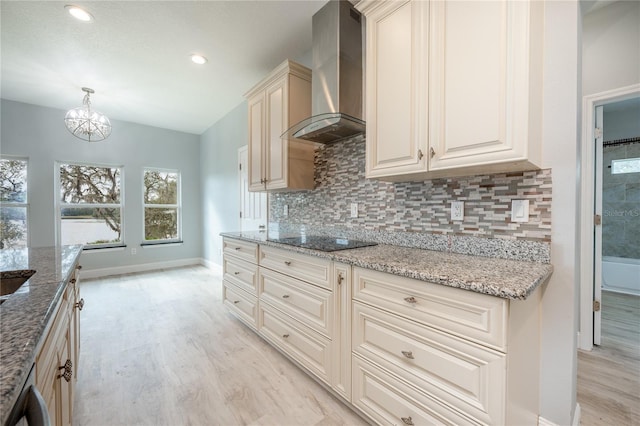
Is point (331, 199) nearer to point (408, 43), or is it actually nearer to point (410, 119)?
point (410, 119)

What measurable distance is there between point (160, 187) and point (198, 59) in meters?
3.20

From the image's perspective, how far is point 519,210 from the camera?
55.4 inches

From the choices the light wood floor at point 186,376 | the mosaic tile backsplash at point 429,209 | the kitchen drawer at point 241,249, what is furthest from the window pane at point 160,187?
the mosaic tile backsplash at point 429,209

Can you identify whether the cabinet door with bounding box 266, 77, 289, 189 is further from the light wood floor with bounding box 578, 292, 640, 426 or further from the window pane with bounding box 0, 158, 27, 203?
the window pane with bounding box 0, 158, 27, 203

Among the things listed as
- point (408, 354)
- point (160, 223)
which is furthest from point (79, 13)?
point (160, 223)

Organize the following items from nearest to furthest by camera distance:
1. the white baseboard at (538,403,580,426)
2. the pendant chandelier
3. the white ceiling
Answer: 1. the white baseboard at (538,403,580,426)
2. the white ceiling
3. the pendant chandelier

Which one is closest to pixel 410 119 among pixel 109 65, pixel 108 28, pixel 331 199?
pixel 331 199

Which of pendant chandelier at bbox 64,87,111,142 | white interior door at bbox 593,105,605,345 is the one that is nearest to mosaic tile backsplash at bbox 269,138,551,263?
white interior door at bbox 593,105,605,345

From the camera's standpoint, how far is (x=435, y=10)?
139 cm

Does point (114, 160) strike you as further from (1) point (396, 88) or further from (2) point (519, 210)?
(2) point (519, 210)

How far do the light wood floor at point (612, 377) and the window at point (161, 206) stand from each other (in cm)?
585

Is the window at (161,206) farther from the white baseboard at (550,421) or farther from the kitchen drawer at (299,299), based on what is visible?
the white baseboard at (550,421)

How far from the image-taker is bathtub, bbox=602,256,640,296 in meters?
3.68

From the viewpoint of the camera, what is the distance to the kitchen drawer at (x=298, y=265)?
166cm
